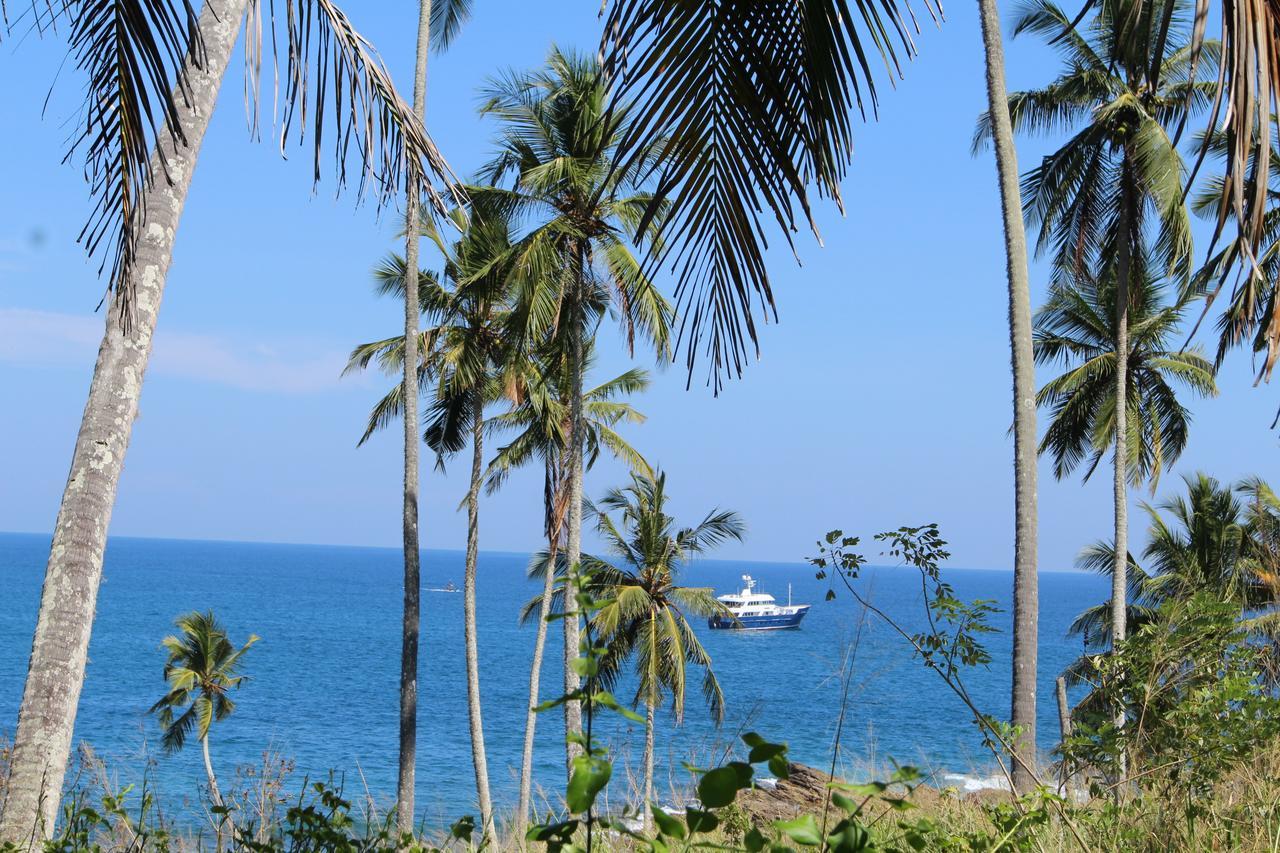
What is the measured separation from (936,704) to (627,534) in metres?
42.4

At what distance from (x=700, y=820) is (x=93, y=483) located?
3.85m

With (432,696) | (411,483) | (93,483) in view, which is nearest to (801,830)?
(93,483)

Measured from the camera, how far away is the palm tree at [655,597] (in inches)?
970

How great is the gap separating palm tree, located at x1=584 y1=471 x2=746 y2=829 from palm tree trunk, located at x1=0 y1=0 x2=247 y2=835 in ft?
64.1

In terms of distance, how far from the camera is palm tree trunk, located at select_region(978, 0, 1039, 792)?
10320 millimetres

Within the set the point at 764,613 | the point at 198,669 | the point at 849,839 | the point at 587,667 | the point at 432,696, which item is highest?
the point at 587,667

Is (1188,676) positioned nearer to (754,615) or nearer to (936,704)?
(936,704)

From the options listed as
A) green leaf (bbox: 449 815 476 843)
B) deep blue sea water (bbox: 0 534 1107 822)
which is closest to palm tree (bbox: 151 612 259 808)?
deep blue sea water (bbox: 0 534 1107 822)

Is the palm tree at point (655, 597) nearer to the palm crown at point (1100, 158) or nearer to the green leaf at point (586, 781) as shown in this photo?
the palm crown at point (1100, 158)

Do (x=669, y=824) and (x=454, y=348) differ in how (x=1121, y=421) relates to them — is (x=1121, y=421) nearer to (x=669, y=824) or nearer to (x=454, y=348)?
(x=454, y=348)

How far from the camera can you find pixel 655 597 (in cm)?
2605

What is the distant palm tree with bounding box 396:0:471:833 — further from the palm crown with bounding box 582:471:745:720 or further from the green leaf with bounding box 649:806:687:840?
the green leaf with bounding box 649:806:687:840

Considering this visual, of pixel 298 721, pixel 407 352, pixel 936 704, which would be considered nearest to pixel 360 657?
pixel 298 721

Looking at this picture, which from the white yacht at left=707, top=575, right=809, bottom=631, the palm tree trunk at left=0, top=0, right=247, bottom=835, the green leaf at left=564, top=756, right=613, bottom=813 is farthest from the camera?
the white yacht at left=707, top=575, right=809, bottom=631
